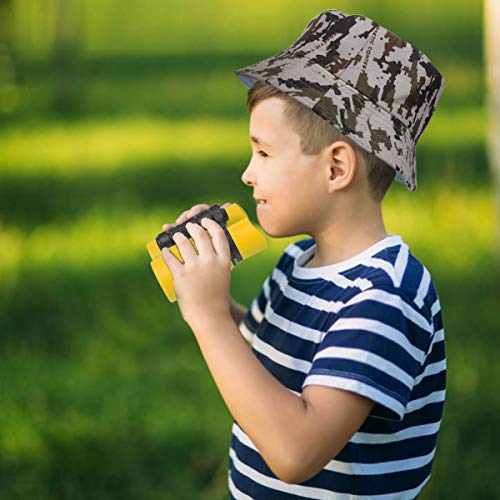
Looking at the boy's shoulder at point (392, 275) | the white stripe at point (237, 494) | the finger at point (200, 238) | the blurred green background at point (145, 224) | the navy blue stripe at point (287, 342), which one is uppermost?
Answer: the finger at point (200, 238)

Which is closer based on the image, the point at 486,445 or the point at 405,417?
the point at 405,417

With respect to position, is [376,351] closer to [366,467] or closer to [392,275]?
[392,275]

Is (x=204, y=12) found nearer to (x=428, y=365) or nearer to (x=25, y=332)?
(x=25, y=332)

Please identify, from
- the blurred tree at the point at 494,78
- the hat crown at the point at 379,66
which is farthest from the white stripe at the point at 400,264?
the blurred tree at the point at 494,78

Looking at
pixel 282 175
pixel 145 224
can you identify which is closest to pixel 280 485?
pixel 282 175

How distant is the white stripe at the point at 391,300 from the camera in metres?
1.82

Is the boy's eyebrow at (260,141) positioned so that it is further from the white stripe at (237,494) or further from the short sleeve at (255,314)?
the white stripe at (237,494)

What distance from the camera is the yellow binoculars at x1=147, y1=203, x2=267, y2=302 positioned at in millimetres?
1951

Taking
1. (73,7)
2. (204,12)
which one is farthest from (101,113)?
(204,12)

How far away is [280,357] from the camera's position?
202cm

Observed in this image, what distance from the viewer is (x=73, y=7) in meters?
7.89

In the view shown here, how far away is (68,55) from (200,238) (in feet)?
21.1

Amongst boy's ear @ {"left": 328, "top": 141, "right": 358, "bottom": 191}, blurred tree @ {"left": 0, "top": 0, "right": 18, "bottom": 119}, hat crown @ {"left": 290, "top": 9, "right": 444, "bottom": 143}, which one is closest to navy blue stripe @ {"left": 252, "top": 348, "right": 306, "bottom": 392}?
boy's ear @ {"left": 328, "top": 141, "right": 358, "bottom": 191}

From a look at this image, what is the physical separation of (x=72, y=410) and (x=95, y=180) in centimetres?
257
